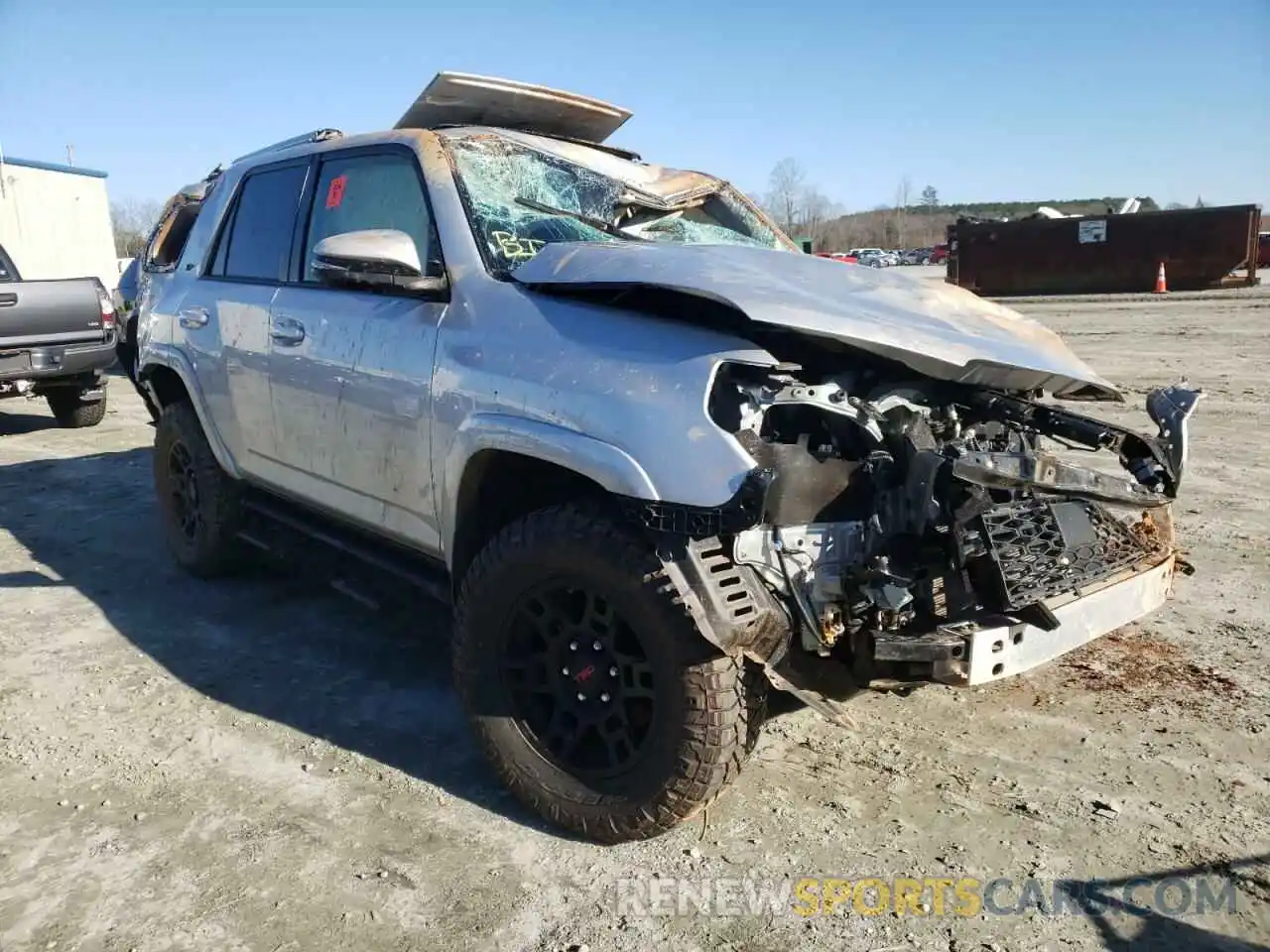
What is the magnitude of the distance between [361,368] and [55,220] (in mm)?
27426

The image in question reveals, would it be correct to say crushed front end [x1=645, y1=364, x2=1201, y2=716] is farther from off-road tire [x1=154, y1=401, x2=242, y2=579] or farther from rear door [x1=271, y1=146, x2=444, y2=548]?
off-road tire [x1=154, y1=401, x2=242, y2=579]

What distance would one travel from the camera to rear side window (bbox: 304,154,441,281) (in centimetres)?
342

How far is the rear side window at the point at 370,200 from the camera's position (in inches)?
135

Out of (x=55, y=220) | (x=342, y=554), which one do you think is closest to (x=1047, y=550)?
(x=342, y=554)

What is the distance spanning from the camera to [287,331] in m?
3.92

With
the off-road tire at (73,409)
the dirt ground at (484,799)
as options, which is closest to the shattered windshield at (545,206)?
the dirt ground at (484,799)

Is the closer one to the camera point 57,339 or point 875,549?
point 875,549

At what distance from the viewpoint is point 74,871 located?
273 cm

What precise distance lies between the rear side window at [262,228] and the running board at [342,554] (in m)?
1.02

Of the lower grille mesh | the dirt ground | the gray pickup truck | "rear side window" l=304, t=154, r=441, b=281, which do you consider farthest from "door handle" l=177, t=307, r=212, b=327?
the gray pickup truck

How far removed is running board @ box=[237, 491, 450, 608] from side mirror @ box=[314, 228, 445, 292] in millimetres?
962

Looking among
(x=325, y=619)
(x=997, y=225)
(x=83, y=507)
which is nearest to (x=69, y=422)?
(x=83, y=507)

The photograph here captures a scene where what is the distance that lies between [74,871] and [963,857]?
94.8 inches

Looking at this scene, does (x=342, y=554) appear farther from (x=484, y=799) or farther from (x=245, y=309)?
(x=484, y=799)
